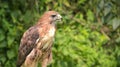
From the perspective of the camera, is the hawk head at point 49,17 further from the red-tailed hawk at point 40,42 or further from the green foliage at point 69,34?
the green foliage at point 69,34

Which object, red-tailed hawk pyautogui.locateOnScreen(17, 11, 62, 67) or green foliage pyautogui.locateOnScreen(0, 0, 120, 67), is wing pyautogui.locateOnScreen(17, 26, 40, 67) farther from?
green foliage pyautogui.locateOnScreen(0, 0, 120, 67)

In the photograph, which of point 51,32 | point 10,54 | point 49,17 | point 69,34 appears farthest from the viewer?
point 69,34

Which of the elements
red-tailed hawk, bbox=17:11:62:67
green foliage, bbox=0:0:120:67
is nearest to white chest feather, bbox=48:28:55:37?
red-tailed hawk, bbox=17:11:62:67

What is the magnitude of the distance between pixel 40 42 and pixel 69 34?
2.68 meters

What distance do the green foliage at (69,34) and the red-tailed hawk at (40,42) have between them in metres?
0.98

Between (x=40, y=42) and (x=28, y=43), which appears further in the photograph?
(x=28, y=43)

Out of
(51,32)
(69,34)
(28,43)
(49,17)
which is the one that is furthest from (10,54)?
(51,32)

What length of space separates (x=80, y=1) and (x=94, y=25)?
412 mm

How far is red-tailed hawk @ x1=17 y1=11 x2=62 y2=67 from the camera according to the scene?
14.8 ft

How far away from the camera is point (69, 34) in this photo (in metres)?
7.20

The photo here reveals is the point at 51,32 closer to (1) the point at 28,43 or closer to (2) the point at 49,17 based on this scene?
(2) the point at 49,17

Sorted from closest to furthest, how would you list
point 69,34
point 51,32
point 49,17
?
1. point 51,32
2. point 49,17
3. point 69,34

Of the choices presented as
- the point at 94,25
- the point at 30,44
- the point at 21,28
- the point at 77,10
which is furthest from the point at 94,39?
the point at 30,44

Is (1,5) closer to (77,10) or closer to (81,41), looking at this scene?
(81,41)
